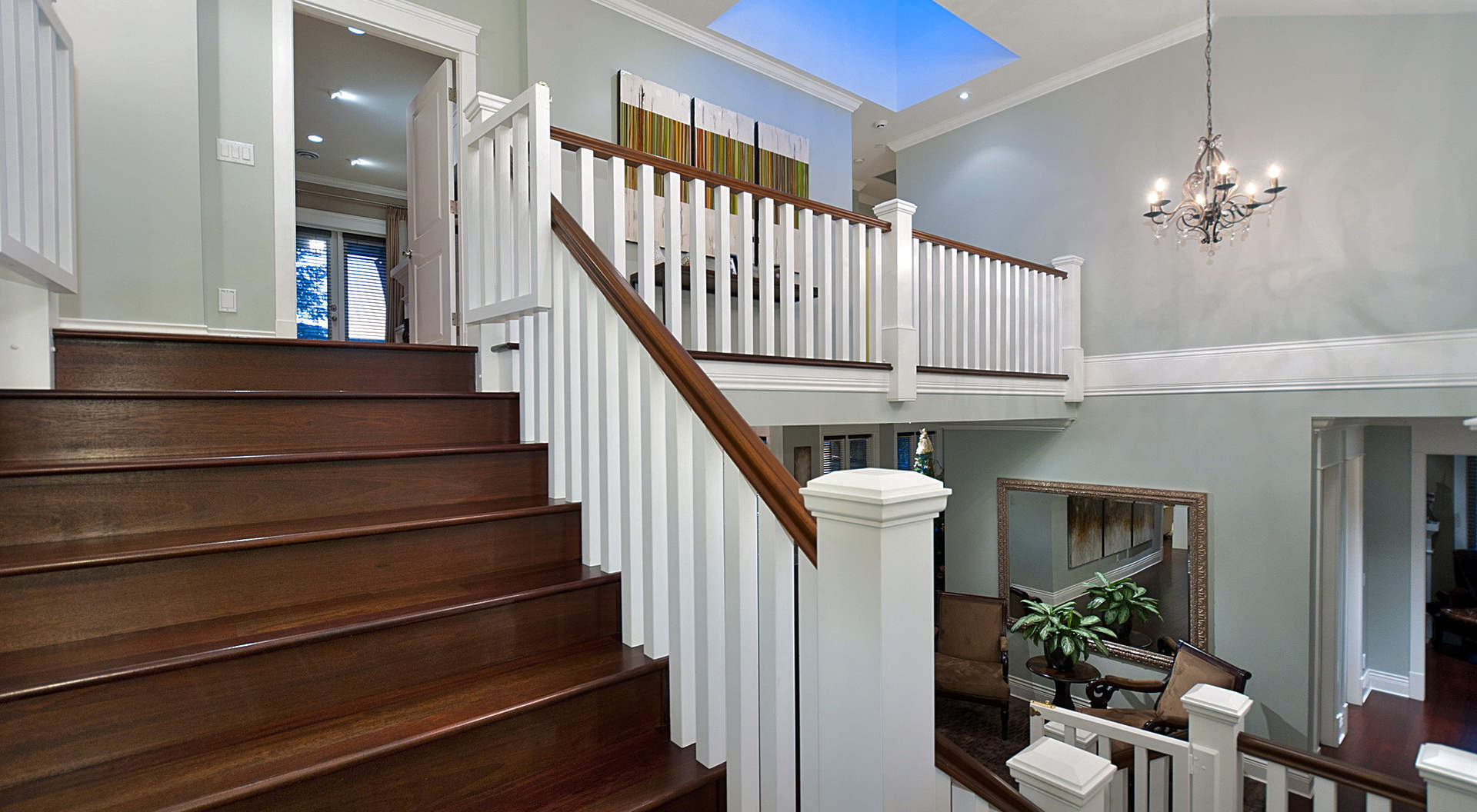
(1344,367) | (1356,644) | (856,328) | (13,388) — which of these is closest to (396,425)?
(13,388)

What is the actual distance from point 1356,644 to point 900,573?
6.31 metres

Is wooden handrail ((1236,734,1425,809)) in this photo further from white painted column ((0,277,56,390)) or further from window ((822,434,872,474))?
window ((822,434,872,474))

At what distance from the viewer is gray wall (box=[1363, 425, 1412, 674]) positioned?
5.30 m

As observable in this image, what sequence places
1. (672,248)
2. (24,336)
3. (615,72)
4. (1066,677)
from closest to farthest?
(24,336) → (672,248) → (615,72) → (1066,677)

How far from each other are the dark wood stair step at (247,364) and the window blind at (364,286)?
6.07m

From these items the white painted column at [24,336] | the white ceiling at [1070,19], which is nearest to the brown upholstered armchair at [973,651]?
the white ceiling at [1070,19]

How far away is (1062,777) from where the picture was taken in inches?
70.5

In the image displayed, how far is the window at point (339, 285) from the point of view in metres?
7.33

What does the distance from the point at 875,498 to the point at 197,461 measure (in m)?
1.54

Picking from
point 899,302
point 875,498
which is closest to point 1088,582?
point 899,302

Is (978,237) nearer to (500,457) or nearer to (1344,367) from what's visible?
(1344,367)

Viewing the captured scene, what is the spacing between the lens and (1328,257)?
394cm

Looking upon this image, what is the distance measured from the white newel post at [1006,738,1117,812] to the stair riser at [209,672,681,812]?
1072mm

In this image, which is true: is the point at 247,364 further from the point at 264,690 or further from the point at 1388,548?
the point at 1388,548
